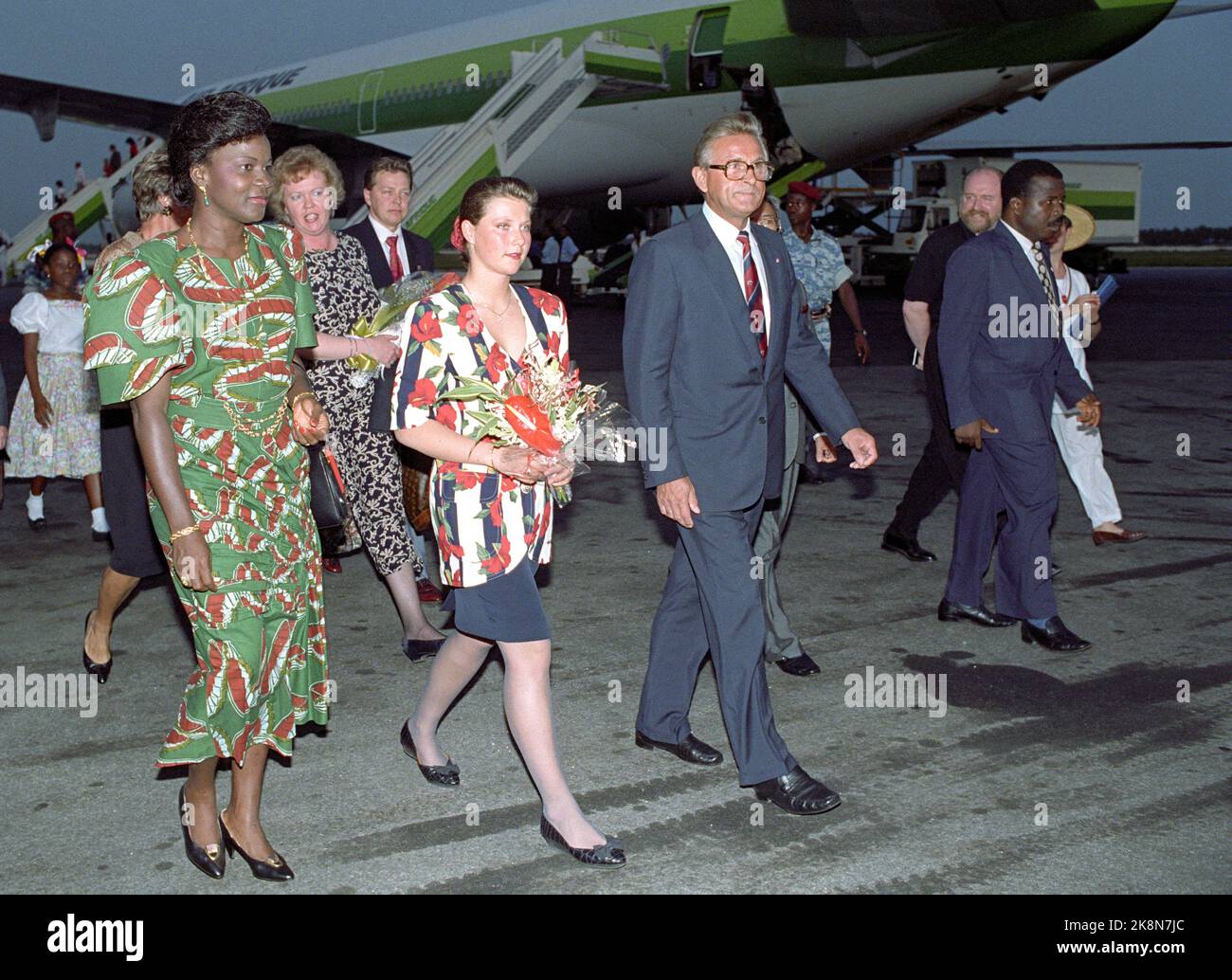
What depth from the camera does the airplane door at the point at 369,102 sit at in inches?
995

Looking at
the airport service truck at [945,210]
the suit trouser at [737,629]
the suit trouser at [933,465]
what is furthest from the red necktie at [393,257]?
the airport service truck at [945,210]

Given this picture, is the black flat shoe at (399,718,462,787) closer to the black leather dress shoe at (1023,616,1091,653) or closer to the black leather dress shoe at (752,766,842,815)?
the black leather dress shoe at (752,766,842,815)

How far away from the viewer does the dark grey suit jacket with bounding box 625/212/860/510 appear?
408 centimetres

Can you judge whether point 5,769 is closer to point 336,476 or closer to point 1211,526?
point 336,476

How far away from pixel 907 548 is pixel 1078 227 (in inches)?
87.9

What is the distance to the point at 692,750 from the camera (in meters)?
4.51

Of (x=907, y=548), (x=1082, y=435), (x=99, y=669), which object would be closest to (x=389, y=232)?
(x=99, y=669)

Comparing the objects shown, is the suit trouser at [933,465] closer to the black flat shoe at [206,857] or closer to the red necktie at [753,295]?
the red necktie at [753,295]

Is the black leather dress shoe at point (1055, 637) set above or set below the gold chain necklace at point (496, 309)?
below

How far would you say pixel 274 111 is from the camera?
28.9 metres

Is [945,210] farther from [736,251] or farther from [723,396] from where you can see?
[723,396]

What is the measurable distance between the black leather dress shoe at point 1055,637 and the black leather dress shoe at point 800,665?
3.57 feet

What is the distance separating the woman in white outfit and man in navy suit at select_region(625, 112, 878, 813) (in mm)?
3413

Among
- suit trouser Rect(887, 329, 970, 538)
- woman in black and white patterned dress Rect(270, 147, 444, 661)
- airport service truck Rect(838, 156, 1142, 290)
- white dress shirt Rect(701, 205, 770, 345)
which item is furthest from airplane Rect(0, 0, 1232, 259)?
white dress shirt Rect(701, 205, 770, 345)
